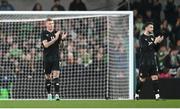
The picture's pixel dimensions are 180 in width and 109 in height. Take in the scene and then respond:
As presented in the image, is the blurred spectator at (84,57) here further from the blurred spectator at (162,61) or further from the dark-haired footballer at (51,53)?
the blurred spectator at (162,61)

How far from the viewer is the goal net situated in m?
19.3

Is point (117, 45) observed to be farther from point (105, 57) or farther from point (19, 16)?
point (19, 16)

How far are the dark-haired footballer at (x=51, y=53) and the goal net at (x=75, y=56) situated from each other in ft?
4.70

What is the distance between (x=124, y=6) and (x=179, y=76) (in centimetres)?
371

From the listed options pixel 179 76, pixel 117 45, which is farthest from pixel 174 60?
pixel 117 45

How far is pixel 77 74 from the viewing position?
19609mm

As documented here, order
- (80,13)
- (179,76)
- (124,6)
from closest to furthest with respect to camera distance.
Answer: (80,13) < (179,76) < (124,6)

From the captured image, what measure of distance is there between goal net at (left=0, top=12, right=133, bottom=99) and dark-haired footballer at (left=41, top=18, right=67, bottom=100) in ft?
4.70

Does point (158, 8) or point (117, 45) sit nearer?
point (117, 45)

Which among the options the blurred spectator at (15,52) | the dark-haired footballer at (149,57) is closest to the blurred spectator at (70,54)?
the blurred spectator at (15,52)

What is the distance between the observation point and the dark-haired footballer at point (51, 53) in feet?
57.8

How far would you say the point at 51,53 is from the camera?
1781cm

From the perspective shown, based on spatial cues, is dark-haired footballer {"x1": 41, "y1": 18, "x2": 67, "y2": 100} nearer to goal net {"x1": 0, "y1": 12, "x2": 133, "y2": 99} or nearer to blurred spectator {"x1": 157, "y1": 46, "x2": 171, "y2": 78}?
goal net {"x1": 0, "y1": 12, "x2": 133, "y2": 99}

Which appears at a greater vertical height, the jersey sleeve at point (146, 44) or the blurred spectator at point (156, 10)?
the blurred spectator at point (156, 10)
